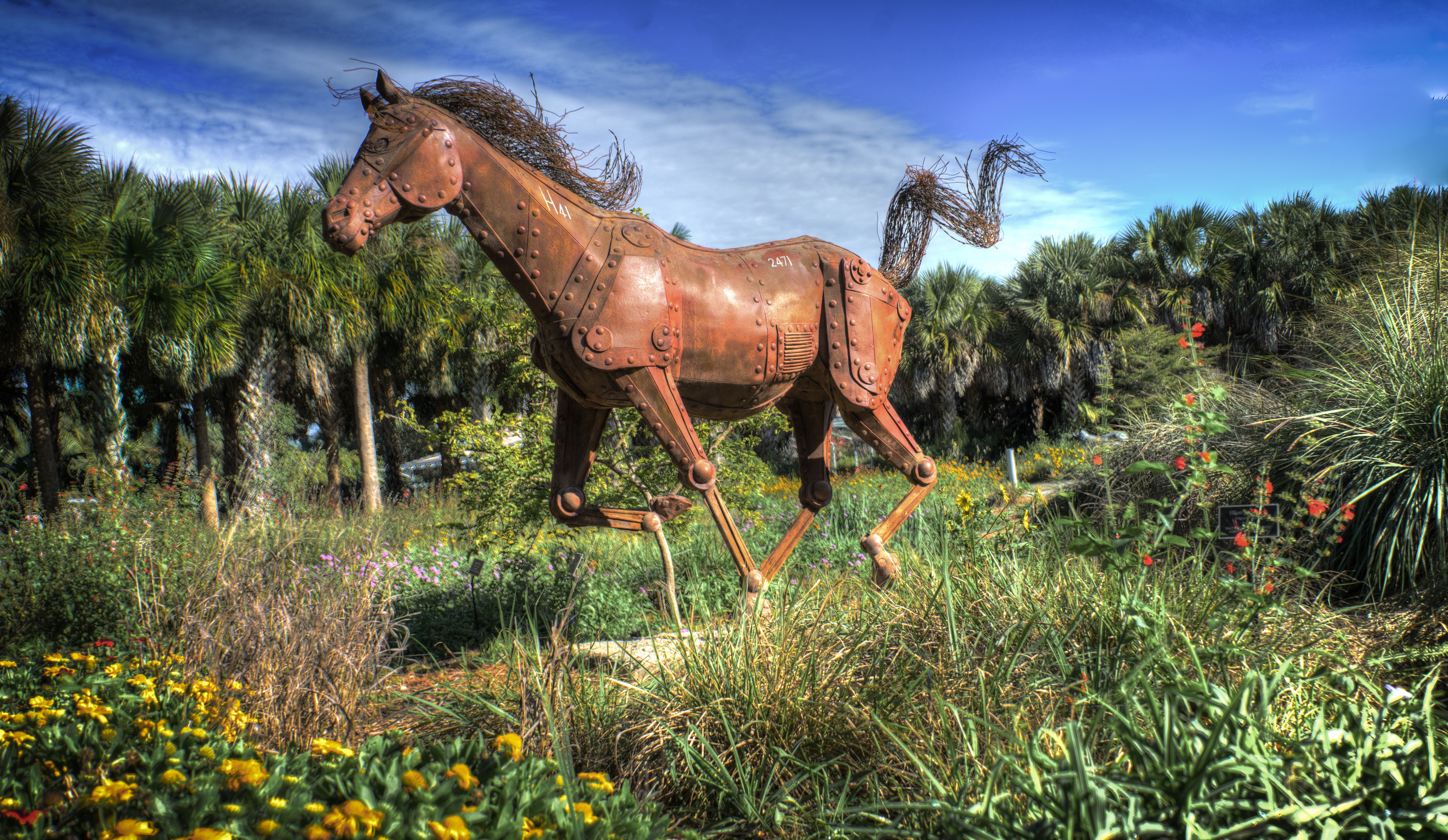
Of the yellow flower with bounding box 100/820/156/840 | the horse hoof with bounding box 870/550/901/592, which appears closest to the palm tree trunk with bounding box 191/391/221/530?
the horse hoof with bounding box 870/550/901/592

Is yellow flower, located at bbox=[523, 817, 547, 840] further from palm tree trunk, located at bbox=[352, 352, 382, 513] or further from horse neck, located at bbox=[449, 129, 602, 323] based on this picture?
palm tree trunk, located at bbox=[352, 352, 382, 513]

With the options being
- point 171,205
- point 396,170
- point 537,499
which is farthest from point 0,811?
point 171,205

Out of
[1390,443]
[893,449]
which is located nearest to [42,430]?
[893,449]

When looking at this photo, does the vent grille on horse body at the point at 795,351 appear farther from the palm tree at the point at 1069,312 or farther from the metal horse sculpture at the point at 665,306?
the palm tree at the point at 1069,312

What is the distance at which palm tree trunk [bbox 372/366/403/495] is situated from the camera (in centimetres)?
2114

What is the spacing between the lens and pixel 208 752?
2250 millimetres

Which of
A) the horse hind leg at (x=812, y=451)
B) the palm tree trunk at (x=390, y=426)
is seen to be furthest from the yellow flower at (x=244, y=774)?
the palm tree trunk at (x=390, y=426)

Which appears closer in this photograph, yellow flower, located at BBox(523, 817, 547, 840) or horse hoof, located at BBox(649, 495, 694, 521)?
yellow flower, located at BBox(523, 817, 547, 840)

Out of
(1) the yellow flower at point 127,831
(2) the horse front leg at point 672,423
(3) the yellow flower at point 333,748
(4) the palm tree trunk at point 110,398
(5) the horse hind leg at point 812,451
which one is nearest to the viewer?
(1) the yellow flower at point 127,831

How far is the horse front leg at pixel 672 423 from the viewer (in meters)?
3.50

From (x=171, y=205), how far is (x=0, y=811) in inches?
516

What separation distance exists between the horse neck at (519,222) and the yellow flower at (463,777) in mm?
1992

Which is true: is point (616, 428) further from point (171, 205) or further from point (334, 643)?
point (171, 205)

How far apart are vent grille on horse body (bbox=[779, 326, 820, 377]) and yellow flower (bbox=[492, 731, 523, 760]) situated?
86.0 inches
